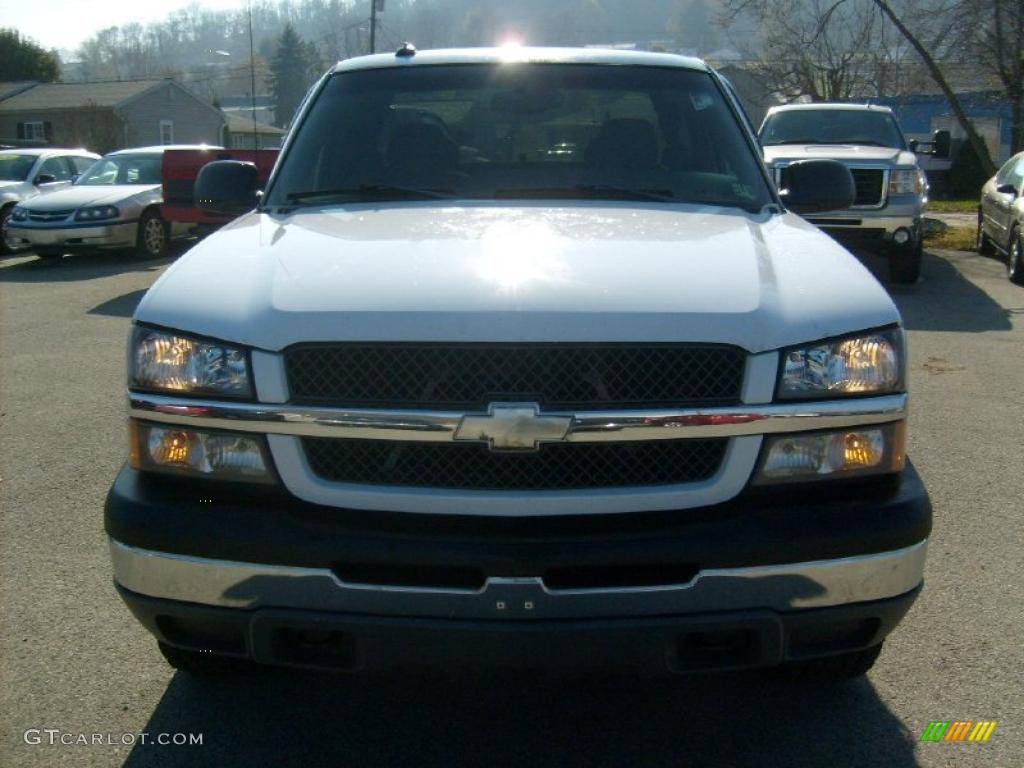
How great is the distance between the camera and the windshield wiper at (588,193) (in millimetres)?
3973

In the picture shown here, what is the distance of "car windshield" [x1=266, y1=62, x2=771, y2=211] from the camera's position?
407 cm

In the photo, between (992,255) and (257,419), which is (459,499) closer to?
(257,419)

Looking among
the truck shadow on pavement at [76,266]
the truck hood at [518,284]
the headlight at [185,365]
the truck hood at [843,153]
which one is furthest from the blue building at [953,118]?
the headlight at [185,365]

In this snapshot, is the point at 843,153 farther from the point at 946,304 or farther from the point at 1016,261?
the point at 1016,261

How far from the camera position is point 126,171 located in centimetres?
1703

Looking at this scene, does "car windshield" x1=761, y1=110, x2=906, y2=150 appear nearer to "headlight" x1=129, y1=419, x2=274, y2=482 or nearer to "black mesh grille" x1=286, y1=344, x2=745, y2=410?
"black mesh grille" x1=286, y1=344, x2=745, y2=410

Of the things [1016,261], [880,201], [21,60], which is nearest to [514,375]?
[880,201]

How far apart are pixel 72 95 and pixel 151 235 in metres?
42.1

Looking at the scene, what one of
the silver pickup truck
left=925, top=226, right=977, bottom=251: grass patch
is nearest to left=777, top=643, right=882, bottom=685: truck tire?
the silver pickup truck

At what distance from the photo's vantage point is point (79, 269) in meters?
16.0

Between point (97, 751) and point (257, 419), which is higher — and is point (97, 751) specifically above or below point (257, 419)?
below

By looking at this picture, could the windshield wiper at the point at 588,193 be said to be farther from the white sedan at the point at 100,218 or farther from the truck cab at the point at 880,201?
the white sedan at the point at 100,218

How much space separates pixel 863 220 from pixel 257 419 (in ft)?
34.5

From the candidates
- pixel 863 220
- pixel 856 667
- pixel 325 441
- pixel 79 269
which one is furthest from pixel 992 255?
pixel 325 441
